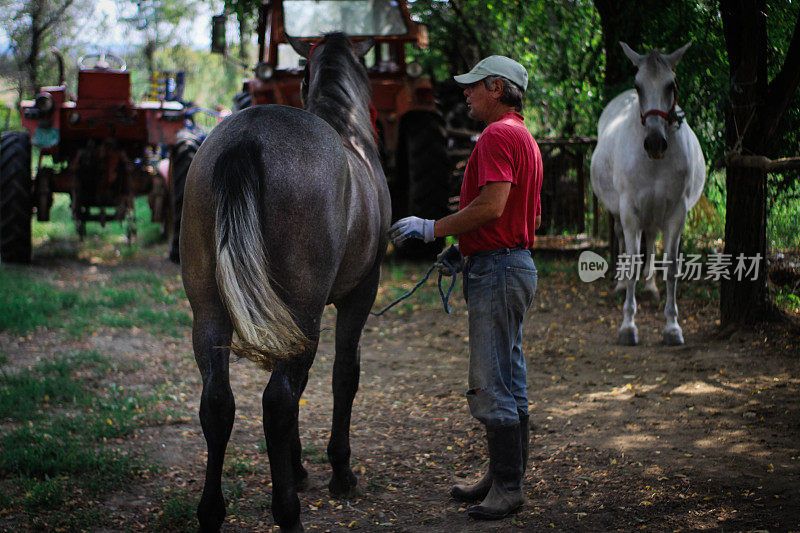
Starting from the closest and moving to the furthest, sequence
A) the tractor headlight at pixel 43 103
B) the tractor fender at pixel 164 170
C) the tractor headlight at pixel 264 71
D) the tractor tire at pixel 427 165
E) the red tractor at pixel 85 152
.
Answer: the tractor headlight at pixel 264 71 → the tractor tire at pixel 427 165 → the red tractor at pixel 85 152 → the tractor headlight at pixel 43 103 → the tractor fender at pixel 164 170

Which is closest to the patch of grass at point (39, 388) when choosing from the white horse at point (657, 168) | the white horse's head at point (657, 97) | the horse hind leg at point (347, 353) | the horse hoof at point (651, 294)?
the horse hind leg at point (347, 353)

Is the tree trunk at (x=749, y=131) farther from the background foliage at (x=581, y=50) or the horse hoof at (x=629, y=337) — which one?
the horse hoof at (x=629, y=337)

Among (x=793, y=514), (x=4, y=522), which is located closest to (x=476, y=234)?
(x=793, y=514)

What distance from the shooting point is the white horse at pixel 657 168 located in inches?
214

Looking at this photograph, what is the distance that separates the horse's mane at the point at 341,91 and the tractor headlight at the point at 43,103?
664 centimetres

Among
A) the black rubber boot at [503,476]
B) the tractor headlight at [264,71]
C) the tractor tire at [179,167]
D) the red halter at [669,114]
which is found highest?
the tractor headlight at [264,71]

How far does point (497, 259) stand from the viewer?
294 centimetres

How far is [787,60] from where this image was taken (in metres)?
5.34

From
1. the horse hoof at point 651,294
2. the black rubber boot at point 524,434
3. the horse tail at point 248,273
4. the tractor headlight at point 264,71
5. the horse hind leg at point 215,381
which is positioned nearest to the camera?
the horse tail at point 248,273

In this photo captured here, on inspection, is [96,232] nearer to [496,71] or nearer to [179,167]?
[179,167]

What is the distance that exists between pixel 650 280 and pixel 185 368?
15.1ft

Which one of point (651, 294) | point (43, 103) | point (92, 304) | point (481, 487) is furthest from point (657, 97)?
point (43, 103)

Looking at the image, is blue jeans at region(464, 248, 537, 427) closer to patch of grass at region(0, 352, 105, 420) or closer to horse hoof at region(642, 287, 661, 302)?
patch of grass at region(0, 352, 105, 420)

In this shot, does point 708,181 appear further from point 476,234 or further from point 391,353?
point 476,234
